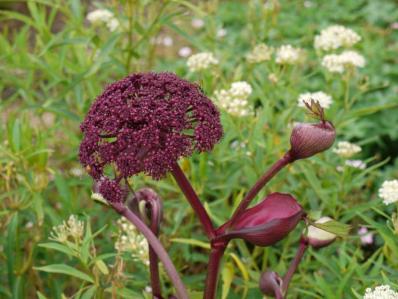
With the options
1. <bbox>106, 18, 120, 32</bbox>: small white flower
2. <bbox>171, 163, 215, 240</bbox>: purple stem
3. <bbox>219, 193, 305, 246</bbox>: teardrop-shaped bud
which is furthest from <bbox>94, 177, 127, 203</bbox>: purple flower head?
<bbox>106, 18, 120, 32</bbox>: small white flower

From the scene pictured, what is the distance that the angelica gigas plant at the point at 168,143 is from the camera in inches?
45.2

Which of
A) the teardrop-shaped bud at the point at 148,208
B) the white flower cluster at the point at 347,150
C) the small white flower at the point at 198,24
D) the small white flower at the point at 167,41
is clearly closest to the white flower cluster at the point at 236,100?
the white flower cluster at the point at 347,150

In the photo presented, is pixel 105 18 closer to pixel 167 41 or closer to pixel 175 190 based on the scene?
pixel 175 190

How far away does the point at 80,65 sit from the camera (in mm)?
2439

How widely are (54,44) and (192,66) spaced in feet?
1.54

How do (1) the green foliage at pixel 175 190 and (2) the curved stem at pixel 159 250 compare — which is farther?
(1) the green foliage at pixel 175 190

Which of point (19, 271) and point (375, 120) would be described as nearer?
point (19, 271)

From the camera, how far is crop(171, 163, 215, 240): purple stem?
4.08 ft

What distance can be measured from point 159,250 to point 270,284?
0.83 ft

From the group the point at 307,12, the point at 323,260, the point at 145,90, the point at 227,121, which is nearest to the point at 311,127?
the point at 145,90

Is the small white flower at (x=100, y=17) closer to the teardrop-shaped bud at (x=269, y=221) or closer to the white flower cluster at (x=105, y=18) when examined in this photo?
the white flower cluster at (x=105, y=18)

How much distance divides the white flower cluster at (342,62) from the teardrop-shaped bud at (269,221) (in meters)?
1.12

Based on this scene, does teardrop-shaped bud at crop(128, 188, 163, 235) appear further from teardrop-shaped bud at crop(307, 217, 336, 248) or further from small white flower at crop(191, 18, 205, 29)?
small white flower at crop(191, 18, 205, 29)

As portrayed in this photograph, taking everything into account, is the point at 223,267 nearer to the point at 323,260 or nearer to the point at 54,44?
the point at 323,260
